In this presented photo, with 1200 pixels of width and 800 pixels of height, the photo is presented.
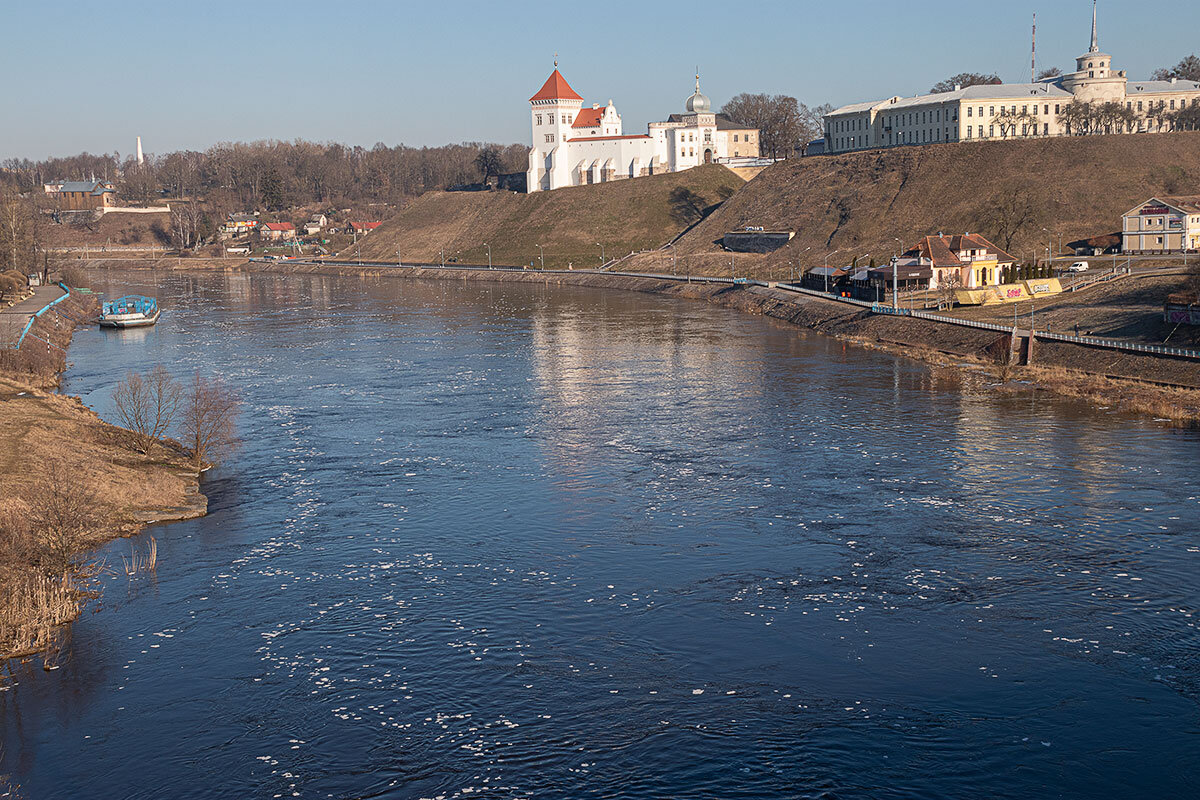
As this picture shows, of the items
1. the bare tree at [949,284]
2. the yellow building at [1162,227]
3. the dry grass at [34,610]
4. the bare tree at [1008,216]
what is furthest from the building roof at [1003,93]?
the dry grass at [34,610]

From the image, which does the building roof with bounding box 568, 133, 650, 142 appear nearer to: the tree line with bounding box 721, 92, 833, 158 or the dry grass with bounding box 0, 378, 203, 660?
the tree line with bounding box 721, 92, 833, 158

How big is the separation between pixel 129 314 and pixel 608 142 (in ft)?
256

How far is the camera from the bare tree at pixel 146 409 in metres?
35.9

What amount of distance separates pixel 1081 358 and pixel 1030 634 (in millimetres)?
30922

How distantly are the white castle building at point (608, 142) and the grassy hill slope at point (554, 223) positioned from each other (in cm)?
275

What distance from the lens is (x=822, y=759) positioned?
17750mm

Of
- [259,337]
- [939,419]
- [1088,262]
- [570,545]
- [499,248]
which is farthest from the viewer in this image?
[499,248]

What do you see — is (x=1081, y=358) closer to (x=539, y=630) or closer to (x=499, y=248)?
(x=539, y=630)

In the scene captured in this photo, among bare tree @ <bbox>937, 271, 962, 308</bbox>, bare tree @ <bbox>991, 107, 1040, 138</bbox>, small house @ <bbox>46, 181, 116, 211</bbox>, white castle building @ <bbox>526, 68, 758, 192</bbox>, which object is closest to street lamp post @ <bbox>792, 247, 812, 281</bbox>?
bare tree @ <bbox>937, 271, 962, 308</bbox>

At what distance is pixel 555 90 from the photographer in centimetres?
14350

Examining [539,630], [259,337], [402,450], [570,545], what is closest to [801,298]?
[259,337]

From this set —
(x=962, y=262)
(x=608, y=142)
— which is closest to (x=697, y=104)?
(x=608, y=142)

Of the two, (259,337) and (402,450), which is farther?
(259,337)

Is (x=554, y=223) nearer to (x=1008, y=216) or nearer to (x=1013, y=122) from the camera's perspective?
A: (x=1013, y=122)
